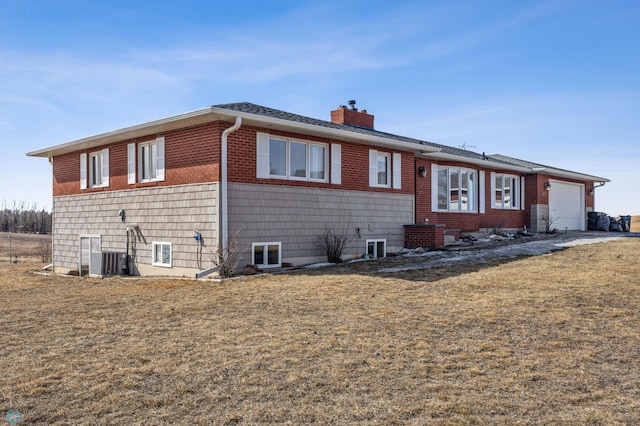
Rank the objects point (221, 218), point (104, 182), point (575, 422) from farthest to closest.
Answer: point (104, 182) < point (221, 218) < point (575, 422)

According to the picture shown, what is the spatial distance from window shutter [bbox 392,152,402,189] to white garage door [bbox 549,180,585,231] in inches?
442

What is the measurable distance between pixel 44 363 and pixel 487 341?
465 centimetres

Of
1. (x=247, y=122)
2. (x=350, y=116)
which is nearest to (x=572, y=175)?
(x=350, y=116)

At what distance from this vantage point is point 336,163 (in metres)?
13.5

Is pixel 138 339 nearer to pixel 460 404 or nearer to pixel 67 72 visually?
pixel 460 404

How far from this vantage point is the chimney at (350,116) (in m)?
18.7

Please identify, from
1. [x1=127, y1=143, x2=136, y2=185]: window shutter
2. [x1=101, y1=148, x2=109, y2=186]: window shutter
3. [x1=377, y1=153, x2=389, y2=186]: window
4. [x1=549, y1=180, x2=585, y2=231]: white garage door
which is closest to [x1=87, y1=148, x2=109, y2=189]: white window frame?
[x1=101, y1=148, x2=109, y2=186]: window shutter

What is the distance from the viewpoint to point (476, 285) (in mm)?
8766

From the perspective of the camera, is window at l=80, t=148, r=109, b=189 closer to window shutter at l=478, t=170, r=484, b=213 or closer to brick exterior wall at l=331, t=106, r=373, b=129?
brick exterior wall at l=331, t=106, r=373, b=129

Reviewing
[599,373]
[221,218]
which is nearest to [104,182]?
[221,218]

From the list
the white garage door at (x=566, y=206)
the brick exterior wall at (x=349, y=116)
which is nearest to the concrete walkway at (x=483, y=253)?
the brick exterior wall at (x=349, y=116)

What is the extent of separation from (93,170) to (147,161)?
3.34m

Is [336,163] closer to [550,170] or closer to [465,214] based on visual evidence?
[465,214]

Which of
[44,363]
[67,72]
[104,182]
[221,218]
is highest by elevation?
[67,72]
